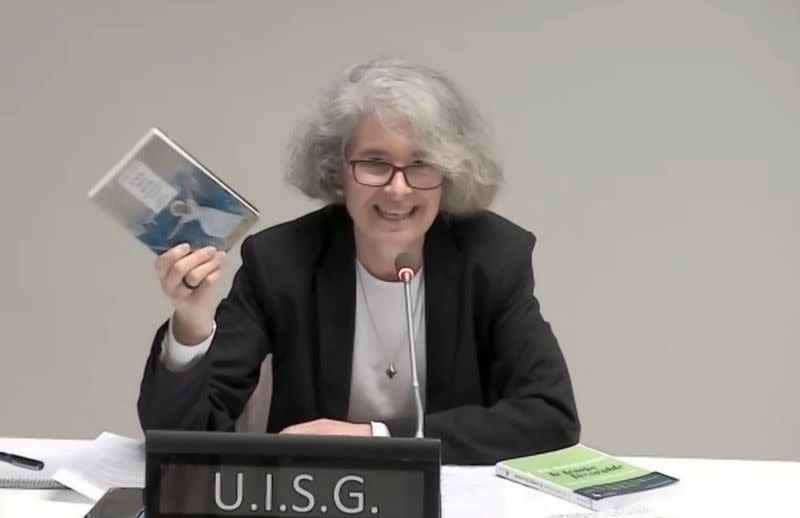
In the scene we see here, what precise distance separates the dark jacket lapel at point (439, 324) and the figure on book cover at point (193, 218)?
0.38 metres

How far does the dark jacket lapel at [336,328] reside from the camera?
1718 millimetres

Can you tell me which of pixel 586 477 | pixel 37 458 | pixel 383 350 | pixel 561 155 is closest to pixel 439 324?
pixel 383 350

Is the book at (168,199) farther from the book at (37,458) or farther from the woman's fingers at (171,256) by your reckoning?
the book at (37,458)

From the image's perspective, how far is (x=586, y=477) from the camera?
1.39 metres

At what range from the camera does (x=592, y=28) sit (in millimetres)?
2504

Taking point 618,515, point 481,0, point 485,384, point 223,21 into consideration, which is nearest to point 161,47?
point 223,21

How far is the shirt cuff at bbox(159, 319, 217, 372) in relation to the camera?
1537 millimetres

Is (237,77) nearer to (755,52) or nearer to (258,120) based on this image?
(258,120)

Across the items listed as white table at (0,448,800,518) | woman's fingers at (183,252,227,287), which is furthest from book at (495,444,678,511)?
woman's fingers at (183,252,227,287)

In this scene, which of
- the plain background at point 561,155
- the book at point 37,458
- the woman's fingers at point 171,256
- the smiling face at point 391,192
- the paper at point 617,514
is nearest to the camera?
the paper at point 617,514

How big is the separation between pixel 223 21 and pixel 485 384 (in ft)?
4.02

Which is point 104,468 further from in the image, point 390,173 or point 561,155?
point 561,155

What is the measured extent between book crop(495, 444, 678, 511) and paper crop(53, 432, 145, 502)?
1.60 ft

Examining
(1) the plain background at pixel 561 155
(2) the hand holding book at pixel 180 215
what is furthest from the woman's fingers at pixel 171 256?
(1) the plain background at pixel 561 155
